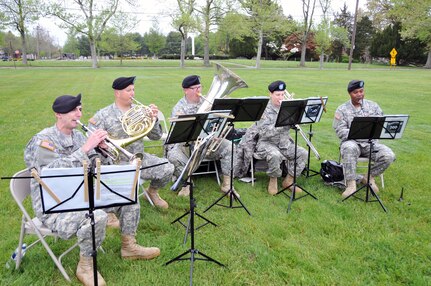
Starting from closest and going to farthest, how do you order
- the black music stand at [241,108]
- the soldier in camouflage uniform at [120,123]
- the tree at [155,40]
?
the soldier in camouflage uniform at [120,123] → the black music stand at [241,108] → the tree at [155,40]

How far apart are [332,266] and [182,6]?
37.1 meters

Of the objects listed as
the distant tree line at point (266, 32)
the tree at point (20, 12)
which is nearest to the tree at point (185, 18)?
the distant tree line at point (266, 32)

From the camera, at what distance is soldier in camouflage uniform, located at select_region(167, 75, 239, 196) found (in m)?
5.56

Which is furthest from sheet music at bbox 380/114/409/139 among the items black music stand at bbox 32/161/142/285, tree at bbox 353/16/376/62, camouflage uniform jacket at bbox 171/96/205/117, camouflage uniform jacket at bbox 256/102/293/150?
tree at bbox 353/16/376/62

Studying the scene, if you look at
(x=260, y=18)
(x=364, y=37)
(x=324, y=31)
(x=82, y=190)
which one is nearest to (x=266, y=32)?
(x=260, y=18)

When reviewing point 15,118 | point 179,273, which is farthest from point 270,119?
point 15,118

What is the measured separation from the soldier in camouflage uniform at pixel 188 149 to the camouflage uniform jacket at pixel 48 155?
2.13m

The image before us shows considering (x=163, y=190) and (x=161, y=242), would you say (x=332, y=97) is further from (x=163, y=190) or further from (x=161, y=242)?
(x=161, y=242)

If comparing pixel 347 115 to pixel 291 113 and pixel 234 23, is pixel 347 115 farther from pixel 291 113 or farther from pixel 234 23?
pixel 234 23

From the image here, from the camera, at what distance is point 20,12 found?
1529 inches

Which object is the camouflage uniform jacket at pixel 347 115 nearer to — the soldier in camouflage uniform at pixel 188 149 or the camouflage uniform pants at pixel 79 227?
the soldier in camouflage uniform at pixel 188 149

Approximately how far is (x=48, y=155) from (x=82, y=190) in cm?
86

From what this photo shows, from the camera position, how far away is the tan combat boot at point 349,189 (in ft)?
18.0

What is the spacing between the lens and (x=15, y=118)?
10.8m
